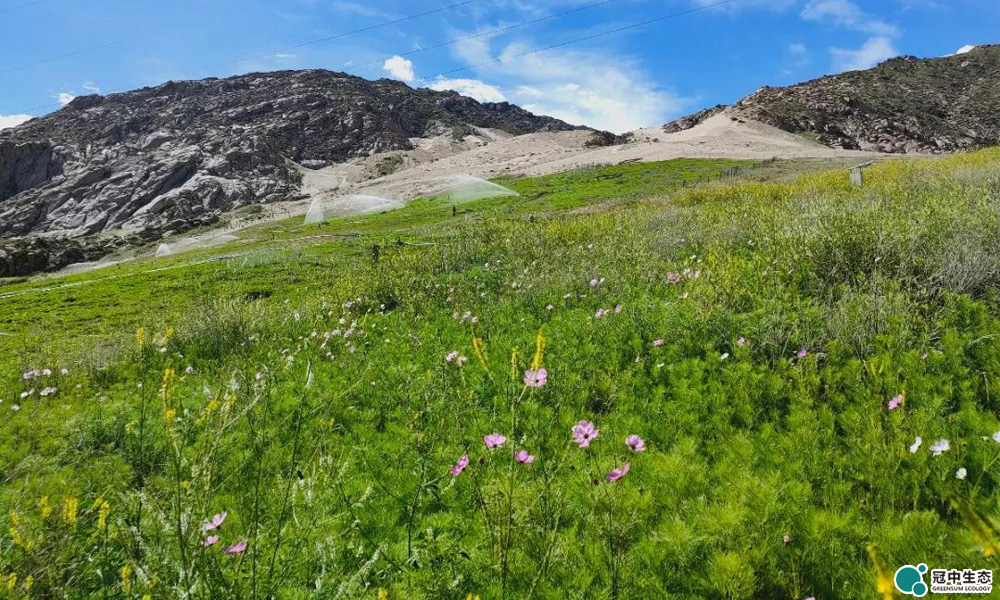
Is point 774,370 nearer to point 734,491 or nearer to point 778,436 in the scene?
point 778,436

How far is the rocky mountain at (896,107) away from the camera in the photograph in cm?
5950

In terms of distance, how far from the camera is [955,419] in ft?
9.55

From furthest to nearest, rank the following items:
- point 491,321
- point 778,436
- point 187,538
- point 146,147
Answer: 1. point 146,147
2. point 491,321
3. point 778,436
4. point 187,538

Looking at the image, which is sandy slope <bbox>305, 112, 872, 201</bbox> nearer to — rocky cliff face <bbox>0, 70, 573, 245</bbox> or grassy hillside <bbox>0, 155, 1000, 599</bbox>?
rocky cliff face <bbox>0, 70, 573, 245</bbox>

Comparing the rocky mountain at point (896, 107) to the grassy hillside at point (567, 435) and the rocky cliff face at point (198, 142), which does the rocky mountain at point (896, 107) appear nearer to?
the grassy hillside at point (567, 435)

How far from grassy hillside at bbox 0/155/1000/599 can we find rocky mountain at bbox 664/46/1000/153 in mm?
66290

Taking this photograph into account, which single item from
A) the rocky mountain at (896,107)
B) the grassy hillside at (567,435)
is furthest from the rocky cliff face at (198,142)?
the rocky mountain at (896,107)

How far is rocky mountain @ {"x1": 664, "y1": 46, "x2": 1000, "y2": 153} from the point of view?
59500 mm

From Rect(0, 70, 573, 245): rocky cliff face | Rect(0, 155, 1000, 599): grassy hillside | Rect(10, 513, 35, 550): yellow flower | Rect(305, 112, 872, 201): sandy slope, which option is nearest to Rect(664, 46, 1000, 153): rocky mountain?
Rect(305, 112, 872, 201): sandy slope

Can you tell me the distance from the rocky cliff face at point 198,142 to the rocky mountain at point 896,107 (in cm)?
7110

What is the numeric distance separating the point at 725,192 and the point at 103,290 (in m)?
23.1

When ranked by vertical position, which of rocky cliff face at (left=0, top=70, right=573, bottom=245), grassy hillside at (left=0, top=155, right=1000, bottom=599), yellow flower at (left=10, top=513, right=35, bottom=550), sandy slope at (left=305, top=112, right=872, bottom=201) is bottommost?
grassy hillside at (left=0, top=155, right=1000, bottom=599)

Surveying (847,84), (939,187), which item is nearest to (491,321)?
(939,187)

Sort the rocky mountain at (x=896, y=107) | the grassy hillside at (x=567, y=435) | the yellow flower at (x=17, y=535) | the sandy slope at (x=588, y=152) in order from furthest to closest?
the rocky mountain at (x=896, y=107)
the sandy slope at (x=588, y=152)
the grassy hillside at (x=567, y=435)
the yellow flower at (x=17, y=535)
